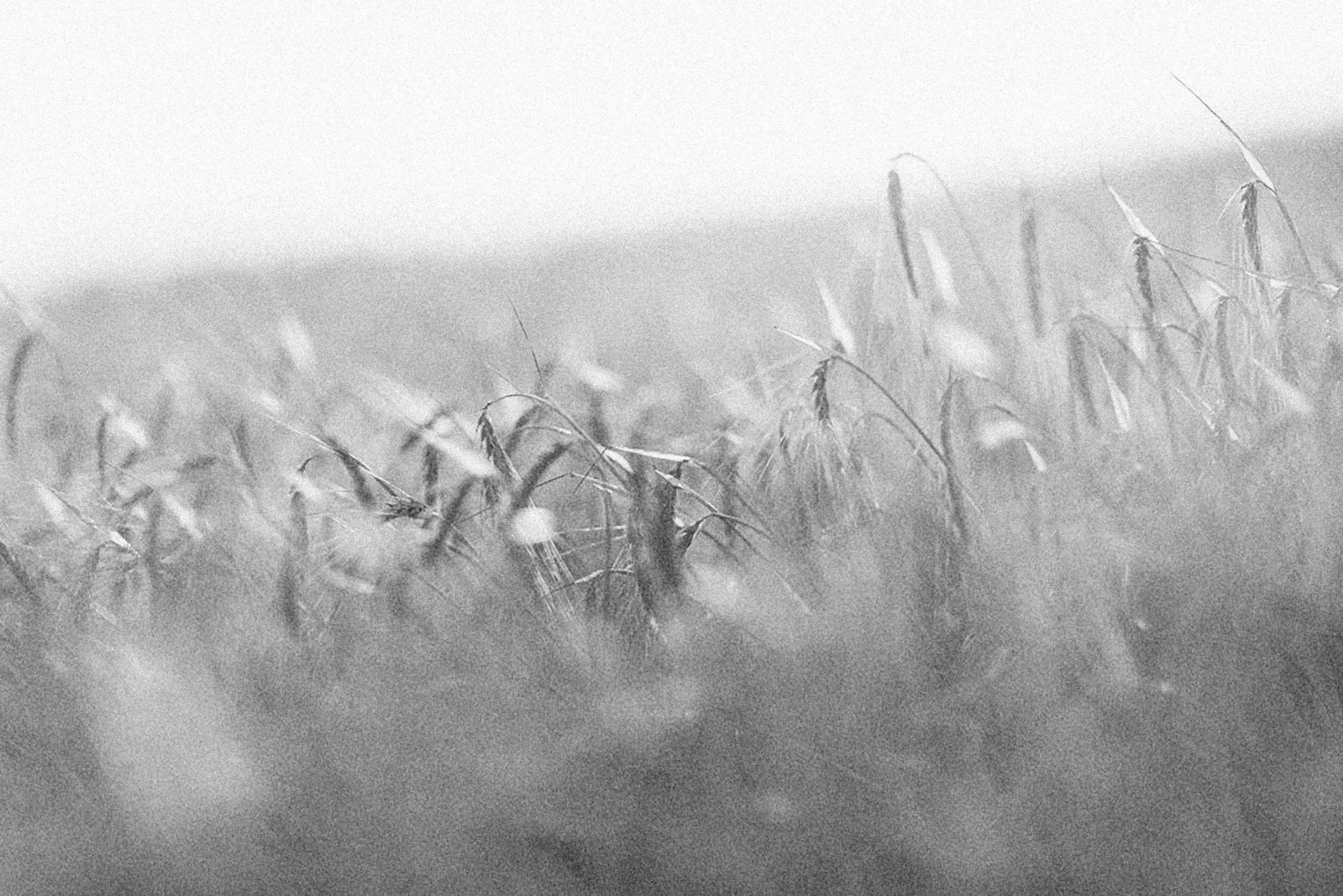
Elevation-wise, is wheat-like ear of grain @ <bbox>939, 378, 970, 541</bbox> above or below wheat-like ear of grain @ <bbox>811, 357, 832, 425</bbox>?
below

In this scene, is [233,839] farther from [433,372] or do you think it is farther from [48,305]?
[48,305]

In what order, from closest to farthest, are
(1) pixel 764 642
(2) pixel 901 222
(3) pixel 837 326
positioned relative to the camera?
(1) pixel 764 642, (2) pixel 901 222, (3) pixel 837 326

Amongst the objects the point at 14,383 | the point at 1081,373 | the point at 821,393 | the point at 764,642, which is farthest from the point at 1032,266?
the point at 14,383

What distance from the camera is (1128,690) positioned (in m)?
1.01

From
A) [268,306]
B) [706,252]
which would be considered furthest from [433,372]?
[706,252]

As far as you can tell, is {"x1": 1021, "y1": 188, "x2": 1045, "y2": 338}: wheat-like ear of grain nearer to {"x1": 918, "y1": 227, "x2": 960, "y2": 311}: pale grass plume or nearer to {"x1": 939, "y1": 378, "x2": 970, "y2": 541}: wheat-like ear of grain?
{"x1": 918, "y1": 227, "x2": 960, "y2": 311}: pale grass plume

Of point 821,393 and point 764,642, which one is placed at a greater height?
point 821,393

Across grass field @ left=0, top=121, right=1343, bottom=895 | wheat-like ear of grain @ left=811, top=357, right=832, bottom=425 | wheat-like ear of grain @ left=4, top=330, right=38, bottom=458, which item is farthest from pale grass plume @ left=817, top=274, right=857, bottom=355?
wheat-like ear of grain @ left=4, top=330, right=38, bottom=458

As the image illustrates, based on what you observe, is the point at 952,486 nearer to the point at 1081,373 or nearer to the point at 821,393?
the point at 821,393

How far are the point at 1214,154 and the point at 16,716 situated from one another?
3.46 meters

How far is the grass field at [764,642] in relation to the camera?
1000mm

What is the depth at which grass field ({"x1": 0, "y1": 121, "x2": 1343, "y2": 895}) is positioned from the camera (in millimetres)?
1000

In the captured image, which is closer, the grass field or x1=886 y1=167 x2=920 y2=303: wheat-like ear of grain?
the grass field

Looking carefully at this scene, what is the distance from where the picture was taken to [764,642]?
107 cm
